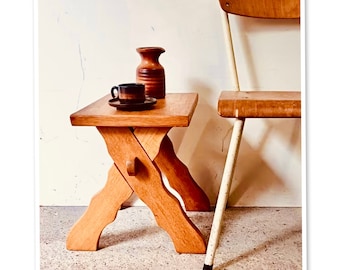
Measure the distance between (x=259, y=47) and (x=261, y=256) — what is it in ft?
1.65

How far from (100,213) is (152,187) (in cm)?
12

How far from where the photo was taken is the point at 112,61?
126 centimetres

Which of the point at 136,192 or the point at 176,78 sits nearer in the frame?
the point at 136,192

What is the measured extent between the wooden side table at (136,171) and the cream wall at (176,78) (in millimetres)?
213

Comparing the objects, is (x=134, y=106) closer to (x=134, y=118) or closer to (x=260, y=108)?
(x=134, y=118)

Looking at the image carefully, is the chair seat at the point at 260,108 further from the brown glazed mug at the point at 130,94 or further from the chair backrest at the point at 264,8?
the chair backrest at the point at 264,8

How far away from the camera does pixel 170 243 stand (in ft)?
3.47

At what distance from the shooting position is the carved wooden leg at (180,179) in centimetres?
121

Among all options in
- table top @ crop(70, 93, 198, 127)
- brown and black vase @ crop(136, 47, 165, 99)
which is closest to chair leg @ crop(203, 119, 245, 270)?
table top @ crop(70, 93, 198, 127)

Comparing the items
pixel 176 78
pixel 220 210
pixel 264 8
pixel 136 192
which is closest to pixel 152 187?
pixel 136 192

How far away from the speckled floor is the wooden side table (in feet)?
0.11

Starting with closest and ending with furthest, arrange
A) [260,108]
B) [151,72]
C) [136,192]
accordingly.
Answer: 1. [260,108]
2. [136,192]
3. [151,72]
